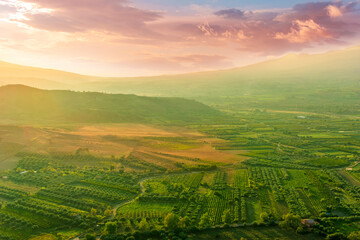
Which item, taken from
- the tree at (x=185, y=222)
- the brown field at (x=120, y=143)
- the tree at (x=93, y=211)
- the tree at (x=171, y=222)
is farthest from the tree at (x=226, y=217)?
the brown field at (x=120, y=143)

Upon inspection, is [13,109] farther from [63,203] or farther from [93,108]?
[63,203]

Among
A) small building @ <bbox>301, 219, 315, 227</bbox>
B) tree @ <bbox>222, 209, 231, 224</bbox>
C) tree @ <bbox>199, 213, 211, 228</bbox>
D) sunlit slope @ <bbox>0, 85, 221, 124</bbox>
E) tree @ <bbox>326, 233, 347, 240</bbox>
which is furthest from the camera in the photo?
sunlit slope @ <bbox>0, 85, 221, 124</bbox>

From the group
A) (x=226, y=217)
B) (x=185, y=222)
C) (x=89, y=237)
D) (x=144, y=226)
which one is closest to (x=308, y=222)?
(x=226, y=217)

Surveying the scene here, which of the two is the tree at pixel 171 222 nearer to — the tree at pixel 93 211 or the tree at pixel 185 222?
the tree at pixel 185 222

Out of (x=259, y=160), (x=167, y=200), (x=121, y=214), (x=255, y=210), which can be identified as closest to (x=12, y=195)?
(x=121, y=214)

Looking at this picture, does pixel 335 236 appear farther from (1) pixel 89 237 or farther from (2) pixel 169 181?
(1) pixel 89 237

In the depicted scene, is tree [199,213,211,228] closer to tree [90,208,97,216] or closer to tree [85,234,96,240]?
tree [85,234,96,240]

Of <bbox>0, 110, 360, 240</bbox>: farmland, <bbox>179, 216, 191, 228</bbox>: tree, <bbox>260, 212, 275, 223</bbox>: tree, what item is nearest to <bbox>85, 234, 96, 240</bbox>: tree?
<bbox>0, 110, 360, 240</bbox>: farmland
